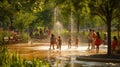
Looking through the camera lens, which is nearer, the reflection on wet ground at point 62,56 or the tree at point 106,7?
the reflection on wet ground at point 62,56

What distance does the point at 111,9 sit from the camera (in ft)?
77.3

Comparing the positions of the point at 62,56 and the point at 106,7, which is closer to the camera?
the point at 106,7

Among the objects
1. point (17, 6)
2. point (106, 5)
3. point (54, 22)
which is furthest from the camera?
point (54, 22)

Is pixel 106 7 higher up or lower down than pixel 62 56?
higher up

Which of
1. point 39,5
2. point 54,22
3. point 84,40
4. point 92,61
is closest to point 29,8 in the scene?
point 39,5

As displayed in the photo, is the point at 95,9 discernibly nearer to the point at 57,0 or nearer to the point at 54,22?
the point at 57,0

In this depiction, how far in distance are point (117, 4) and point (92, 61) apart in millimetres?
4059

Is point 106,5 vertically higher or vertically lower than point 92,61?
higher

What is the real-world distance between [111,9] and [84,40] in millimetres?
26718

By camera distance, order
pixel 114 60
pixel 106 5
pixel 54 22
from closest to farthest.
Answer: pixel 114 60
pixel 106 5
pixel 54 22

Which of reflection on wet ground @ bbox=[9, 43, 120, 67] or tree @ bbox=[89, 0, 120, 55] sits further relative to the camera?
tree @ bbox=[89, 0, 120, 55]

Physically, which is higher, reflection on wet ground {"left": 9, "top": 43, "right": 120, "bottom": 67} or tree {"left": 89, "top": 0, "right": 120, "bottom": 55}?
tree {"left": 89, "top": 0, "right": 120, "bottom": 55}

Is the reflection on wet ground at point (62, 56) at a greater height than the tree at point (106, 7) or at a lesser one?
lesser

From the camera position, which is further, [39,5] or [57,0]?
[57,0]
